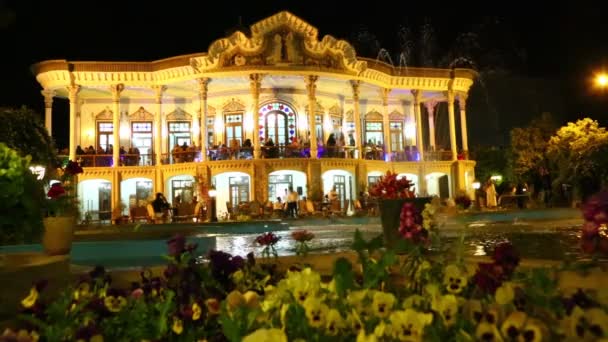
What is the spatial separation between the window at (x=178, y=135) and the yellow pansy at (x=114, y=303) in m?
28.1

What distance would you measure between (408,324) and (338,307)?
0.40m

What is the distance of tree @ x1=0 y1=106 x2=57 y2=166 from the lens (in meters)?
18.5

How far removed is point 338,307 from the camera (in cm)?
223

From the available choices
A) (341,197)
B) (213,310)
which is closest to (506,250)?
(213,310)

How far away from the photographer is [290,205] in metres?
22.1

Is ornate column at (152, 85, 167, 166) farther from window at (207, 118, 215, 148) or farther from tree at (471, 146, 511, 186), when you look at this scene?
tree at (471, 146, 511, 186)

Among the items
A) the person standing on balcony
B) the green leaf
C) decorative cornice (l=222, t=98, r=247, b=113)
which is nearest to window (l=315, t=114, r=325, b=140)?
decorative cornice (l=222, t=98, r=247, b=113)

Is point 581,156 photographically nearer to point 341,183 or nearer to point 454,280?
point 341,183

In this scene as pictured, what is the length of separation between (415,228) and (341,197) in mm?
25058

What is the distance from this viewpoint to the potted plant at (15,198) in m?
5.39

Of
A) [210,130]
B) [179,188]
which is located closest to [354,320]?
[179,188]

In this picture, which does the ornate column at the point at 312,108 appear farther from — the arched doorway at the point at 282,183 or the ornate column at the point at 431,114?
the ornate column at the point at 431,114

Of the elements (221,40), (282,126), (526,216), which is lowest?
(526,216)

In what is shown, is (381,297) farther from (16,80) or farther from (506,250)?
(16,80)
